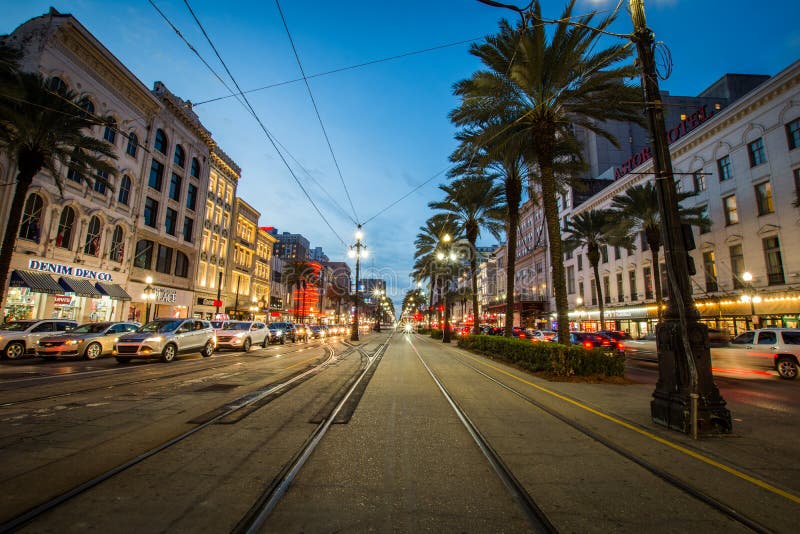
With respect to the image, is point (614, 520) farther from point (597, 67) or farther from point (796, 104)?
point (796, 104)

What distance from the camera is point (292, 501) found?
3.45 meters

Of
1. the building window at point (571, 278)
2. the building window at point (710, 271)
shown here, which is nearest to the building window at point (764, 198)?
the building window at point (710, 271)

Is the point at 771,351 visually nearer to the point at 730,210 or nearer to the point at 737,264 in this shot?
the point at 737,264

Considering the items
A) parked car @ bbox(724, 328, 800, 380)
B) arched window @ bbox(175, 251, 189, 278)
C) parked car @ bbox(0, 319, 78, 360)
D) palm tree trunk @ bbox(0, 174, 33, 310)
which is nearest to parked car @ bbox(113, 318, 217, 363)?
parked car @ bbox(0, 319, 78, 360)

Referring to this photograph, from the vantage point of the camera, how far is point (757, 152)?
27.6m

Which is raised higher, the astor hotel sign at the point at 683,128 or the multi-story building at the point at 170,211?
the astor hotel sign at the point at 683,128

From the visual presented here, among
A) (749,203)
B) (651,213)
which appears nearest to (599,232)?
(651,213)

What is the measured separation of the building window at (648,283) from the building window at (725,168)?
11.6 meters

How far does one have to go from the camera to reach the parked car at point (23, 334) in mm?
16141

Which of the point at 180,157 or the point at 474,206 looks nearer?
the point at 474,206

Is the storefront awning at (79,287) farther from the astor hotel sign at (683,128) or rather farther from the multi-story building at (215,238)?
the astor hotel sign at (683,128)

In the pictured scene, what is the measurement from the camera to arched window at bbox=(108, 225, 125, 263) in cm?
2897

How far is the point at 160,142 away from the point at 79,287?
16.2m

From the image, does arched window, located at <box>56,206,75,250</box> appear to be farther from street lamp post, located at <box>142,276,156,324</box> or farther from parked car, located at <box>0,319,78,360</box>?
parked car, located at <box>0,319,78,360</box>
